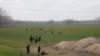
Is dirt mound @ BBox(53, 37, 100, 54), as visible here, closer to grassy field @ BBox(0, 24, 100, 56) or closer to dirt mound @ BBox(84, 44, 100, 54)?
dirt mound @ BBox(84, 44, 100, 54)

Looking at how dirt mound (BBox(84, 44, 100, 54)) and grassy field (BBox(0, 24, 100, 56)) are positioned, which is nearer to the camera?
dirt mound (BBox(84, 44, 100, 54))

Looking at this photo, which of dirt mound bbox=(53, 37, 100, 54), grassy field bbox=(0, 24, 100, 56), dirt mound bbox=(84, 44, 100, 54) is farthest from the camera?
grassy field bbox=(0, 24, 100, 56)

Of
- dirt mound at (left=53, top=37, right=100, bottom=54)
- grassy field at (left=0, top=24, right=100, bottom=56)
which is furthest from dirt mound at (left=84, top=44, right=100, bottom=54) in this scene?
grassy field at (left=0, top=24, right=100, bottom=56)

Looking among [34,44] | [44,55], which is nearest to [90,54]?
[44,55]

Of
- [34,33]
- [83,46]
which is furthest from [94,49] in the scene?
[34,33]

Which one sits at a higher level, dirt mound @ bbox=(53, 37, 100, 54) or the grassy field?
dirt mound @ bbox=(53, 37, 100, 54)

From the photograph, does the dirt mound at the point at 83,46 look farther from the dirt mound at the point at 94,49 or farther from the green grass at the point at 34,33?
the green grass at the point at 34,33

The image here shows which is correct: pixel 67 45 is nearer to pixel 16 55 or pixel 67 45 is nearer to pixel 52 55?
pixel 52 55

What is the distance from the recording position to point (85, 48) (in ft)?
153

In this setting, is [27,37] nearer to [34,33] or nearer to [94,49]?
[34,33]

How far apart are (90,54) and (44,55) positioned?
8.42 m

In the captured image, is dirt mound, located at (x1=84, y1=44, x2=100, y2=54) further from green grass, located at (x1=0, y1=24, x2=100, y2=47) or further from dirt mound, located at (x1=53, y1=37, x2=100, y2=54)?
green grass, located at (x1=0, y1=24, x2=100, y2=47)

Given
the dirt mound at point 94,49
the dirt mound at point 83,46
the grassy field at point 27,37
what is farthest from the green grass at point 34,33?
the dirt mound at point 94,49

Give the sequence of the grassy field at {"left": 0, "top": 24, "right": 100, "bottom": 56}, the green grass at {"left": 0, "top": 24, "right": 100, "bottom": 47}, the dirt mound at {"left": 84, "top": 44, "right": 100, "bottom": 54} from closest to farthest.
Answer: the dirt mound at {"left": 84, "top": 44, "right": 100, "bottom": 54} → the grassy field at {"left": 0, "top": 24, "right": 100, "bottom": 56} → the green grass at {"left": 0, "top": 24, "right": 100, "bottom": 47}
